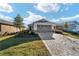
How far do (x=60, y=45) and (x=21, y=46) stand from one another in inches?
20.4

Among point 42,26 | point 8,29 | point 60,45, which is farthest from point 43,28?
point 8,29

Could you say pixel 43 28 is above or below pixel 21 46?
above

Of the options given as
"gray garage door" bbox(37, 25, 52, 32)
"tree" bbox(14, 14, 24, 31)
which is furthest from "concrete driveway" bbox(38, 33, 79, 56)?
"tree" bbox(14, 14, 24, 31)

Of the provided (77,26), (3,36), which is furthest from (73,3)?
(3,36)

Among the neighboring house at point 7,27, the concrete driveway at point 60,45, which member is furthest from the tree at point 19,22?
the concrete driveway at point 60,45

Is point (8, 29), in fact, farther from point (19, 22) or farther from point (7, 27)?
point (19, 22)

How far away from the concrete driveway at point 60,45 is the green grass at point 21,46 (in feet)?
0.23

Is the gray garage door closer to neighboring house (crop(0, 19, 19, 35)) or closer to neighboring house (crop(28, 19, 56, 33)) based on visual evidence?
neighboring house (crop(28, 19, 56, 33))

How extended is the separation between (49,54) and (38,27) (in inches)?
15.4

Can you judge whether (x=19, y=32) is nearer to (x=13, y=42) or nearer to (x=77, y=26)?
(x=13, y=42)

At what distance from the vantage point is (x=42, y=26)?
346 centimetres

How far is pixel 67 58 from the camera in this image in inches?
133

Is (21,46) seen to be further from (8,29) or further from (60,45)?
(60,45)

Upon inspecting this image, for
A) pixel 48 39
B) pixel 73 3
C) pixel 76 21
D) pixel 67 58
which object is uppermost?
pixel 73 3
